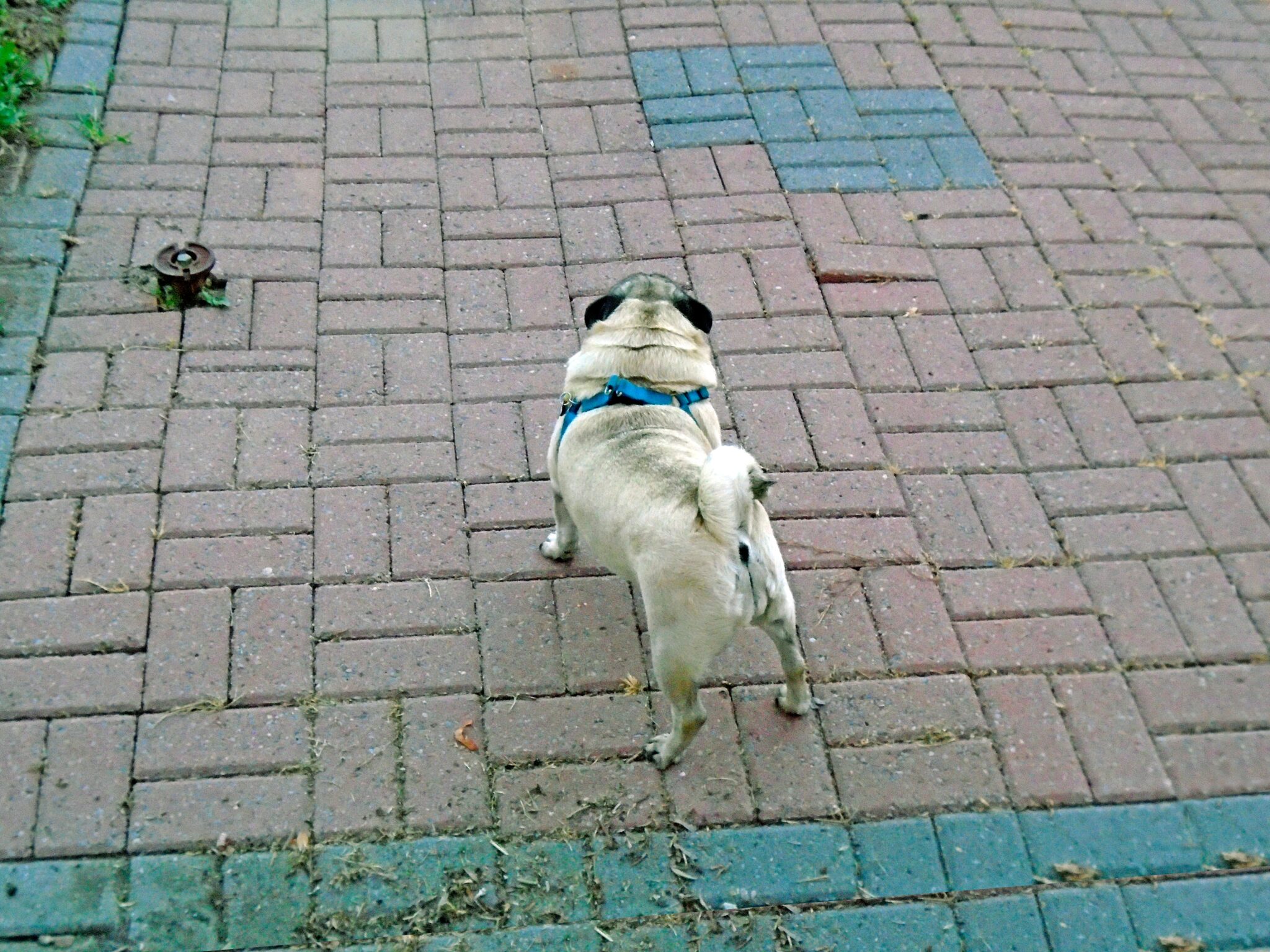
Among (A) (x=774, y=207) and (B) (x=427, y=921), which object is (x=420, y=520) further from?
(A) (x=774, y=207)

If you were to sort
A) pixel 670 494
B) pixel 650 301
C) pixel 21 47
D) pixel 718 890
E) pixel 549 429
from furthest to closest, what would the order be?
pixel 21 47 < pixel 549 429 < pixel 650 301 < pixel 718 890 < pixel 670 494

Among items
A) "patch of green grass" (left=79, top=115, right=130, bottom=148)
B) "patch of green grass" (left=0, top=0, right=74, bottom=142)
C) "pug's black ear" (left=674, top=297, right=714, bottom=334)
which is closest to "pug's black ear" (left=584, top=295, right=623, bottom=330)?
"pug's black ear" (left=674, top=297, right=714, bottom=334)

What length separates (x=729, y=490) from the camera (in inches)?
97.7

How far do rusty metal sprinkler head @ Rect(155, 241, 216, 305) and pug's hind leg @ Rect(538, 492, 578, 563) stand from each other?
5.58ft

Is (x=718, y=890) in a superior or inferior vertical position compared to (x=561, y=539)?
inferior

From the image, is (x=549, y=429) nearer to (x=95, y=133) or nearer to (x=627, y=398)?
(x=627, y=398)

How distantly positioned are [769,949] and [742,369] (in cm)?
207

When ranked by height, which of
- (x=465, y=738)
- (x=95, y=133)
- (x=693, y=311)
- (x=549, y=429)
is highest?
(x=693, y=311)

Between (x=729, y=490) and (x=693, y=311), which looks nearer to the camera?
(x=729, y=490)

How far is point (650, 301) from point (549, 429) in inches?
34.1

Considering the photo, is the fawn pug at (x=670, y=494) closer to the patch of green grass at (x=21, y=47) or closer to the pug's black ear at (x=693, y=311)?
the pug's black ear at (x=693, y=311)

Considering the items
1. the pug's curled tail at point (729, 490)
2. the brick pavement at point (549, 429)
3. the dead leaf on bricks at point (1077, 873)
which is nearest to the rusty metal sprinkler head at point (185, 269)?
the brick pavement at point (549, 429)

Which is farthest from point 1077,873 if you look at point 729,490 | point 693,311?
point 693,311

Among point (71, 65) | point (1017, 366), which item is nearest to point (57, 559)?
point (71, 65)
